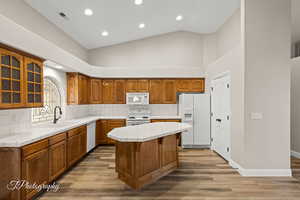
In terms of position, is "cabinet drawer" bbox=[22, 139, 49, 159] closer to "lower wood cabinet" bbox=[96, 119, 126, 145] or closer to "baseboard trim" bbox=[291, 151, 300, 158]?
"lower wood cabinet" bbox=[96, 119, 126, 145]

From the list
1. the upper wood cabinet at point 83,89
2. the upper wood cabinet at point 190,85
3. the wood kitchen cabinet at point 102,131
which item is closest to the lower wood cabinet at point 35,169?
the upper wood cabinet at point 83,89

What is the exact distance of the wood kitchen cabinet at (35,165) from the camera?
226cm

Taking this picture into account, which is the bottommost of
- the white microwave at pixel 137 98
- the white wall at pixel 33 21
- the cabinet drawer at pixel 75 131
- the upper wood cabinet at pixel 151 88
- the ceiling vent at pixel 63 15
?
the cabinet drawer at pixel 75 131

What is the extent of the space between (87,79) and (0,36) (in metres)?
3.33

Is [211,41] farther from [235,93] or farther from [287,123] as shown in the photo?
[287,123]

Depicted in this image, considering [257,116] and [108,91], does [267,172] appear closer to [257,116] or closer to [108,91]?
Answer: [257,116]

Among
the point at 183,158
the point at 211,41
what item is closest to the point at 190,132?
the point at 183,158

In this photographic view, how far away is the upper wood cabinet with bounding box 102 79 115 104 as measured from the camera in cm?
584

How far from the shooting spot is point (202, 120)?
5211mm

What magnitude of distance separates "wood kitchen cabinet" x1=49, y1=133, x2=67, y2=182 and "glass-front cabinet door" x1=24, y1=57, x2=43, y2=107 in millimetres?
685

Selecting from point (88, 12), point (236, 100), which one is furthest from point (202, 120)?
point (88, 12)

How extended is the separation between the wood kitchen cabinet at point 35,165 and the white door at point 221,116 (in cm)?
365

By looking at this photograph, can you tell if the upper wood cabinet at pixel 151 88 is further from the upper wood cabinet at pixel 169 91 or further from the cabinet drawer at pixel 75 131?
the cabinet drawer at pixel 75 131

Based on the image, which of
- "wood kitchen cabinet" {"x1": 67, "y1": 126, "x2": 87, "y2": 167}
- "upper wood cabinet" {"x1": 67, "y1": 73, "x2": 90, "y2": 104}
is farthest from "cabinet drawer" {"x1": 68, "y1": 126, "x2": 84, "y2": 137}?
"upper wood cabinet" {"x1": 67, "y1": 73, "x2": 90, "y2": 104}
